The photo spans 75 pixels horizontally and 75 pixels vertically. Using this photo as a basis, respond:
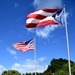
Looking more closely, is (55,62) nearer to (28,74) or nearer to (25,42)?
(28,74)

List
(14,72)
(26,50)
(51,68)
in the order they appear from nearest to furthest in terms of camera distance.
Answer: (26,50) < (51,68) < (14,72)

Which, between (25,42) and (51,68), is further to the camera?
(51,68)

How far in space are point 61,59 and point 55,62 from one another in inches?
235

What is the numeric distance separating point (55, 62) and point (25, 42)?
9308 centimetres

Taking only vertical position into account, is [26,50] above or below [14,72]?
below

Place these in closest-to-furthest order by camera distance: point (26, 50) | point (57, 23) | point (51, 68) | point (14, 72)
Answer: point (57, 23) → point (26, 50) → point (51, 68) → point (14, 72)

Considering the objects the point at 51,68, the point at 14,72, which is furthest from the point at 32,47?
the point at 14,72

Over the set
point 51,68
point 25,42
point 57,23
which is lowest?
point 57,23

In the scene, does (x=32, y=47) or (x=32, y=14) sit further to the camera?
(x=32, y=47)

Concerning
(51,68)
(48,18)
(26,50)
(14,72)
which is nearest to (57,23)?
(48,18)

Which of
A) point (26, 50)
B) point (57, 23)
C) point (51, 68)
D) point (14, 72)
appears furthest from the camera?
point (14, 72)

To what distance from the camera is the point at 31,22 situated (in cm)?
2575

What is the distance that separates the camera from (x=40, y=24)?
82.6ft

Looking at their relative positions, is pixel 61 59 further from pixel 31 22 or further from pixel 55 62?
pixel 31 22
